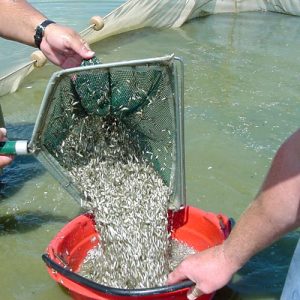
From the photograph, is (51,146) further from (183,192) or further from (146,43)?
(146,43)

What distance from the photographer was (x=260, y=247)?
184 cm

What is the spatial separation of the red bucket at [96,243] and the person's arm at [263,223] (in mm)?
154

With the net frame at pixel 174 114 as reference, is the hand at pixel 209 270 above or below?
below

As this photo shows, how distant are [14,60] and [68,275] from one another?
4.62 m

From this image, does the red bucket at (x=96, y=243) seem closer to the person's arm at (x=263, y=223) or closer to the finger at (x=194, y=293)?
the finger at (x=194, y=293)

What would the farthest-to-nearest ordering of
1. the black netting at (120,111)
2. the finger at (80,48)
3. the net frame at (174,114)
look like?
1. the finger at (80,48)
2. the black netting at (120,111)
3. the net frame at (174,114)

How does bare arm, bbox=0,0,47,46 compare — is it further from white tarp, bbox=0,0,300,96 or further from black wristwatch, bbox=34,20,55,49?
white tarp, bbox=0,0,300,96

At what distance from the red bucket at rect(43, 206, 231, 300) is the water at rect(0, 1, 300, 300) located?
0.77 feet

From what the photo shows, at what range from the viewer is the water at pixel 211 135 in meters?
2.81

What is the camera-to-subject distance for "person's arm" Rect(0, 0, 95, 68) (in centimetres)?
271

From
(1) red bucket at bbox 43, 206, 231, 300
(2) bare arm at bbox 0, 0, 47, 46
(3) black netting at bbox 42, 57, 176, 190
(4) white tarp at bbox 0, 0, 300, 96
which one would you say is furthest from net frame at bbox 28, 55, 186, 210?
(4) white tarp at bbox 0, 0, 300, 96

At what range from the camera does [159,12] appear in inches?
288

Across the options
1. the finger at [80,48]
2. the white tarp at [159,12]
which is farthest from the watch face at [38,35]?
the white tarp at [159,12]

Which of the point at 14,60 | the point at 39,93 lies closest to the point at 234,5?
the point at 14,60
